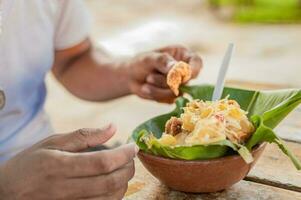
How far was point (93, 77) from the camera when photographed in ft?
4.57

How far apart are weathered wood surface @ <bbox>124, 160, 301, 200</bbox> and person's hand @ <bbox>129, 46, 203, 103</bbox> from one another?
288 millimetres

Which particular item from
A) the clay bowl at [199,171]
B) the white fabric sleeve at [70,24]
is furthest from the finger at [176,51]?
the clay bowl at [199,171]

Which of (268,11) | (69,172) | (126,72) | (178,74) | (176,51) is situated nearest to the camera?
(69,172)

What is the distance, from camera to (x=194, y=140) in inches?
30.3

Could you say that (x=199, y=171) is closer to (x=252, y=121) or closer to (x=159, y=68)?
(x=252, y=121)

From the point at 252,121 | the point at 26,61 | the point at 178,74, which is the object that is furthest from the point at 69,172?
the point at 26,61

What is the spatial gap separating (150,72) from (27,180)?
1.70ft

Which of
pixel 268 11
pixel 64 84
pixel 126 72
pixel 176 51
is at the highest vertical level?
pixel 176 51

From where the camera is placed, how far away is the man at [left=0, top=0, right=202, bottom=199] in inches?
28.3

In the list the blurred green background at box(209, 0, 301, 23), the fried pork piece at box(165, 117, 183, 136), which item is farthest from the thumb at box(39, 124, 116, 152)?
the blurred green background at box(209, 0, 301, 23)

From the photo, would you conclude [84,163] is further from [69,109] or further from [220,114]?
[69,109]

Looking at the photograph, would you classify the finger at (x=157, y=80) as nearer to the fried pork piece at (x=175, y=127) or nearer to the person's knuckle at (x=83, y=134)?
the fried pork piece at (x=175, y=127)

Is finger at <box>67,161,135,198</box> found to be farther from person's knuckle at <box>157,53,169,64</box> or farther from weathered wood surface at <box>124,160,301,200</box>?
person's knuckle at <box>157,53,169,64</box>

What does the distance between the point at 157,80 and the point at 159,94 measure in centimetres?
3
